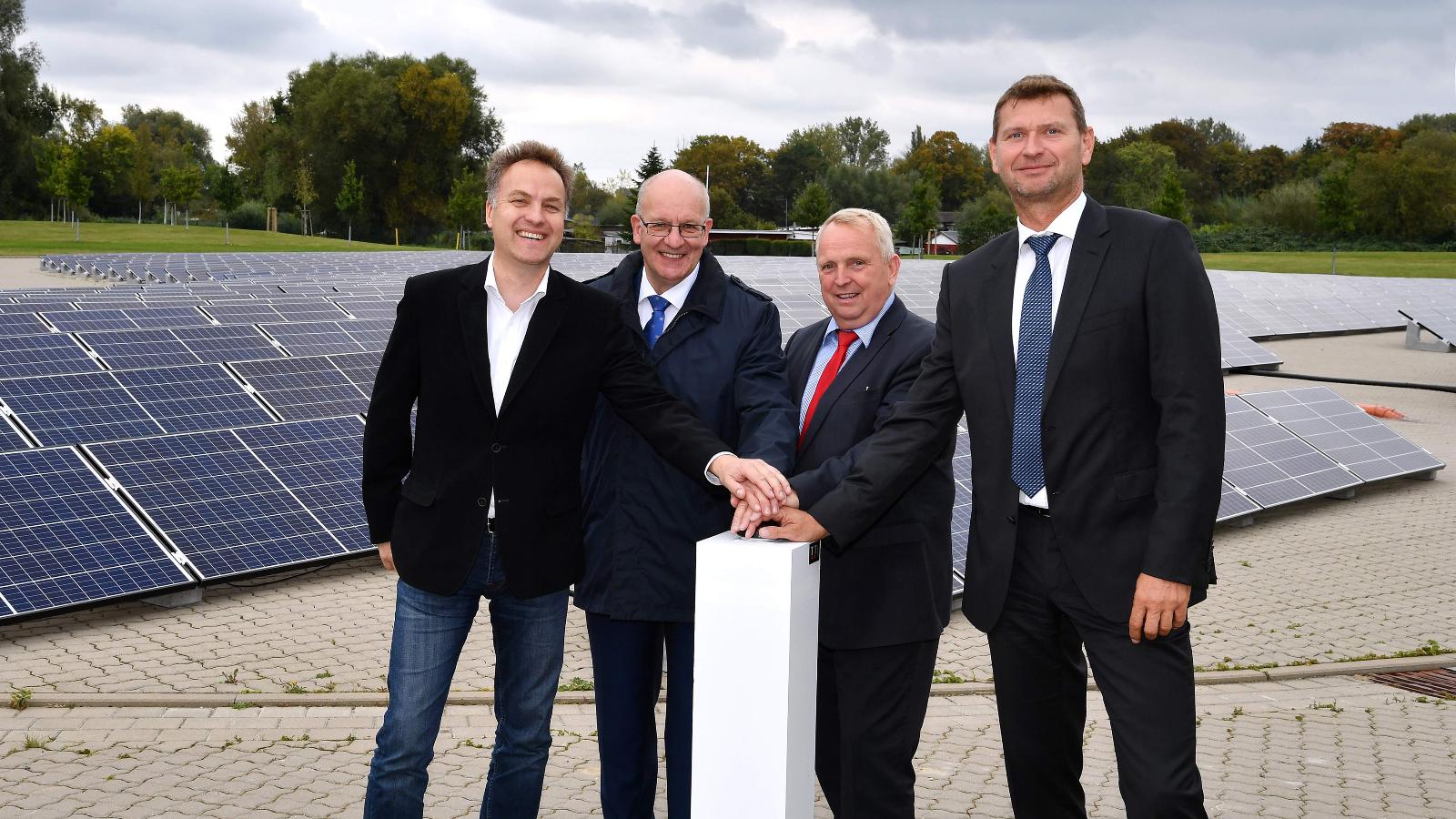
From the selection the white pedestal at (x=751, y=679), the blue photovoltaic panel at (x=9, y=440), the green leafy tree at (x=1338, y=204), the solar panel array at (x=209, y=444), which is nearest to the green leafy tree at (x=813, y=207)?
the green leafy tree at (x=1338, y=204)

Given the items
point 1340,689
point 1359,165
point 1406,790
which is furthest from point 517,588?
point 1359,165

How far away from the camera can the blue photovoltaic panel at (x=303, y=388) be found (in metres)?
10.0

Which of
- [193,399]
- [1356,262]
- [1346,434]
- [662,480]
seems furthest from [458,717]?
[1356,262]

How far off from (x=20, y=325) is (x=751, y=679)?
947 cm

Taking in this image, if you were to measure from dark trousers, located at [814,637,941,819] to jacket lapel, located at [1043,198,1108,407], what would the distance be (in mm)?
1019

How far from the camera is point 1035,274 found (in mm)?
3730

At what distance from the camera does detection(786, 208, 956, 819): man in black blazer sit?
4.02 metres

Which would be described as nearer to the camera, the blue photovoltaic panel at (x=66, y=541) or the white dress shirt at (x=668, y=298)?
the white dress shirt at (x=668, y=298)

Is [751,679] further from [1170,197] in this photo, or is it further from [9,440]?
[1170,197]

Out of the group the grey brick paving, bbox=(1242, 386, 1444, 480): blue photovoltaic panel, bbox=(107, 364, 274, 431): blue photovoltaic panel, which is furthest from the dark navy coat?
bbox=(1242, 386, 1444, 480): blue photovoltaic panel

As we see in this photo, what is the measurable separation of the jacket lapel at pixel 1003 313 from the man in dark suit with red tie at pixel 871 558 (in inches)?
13.2

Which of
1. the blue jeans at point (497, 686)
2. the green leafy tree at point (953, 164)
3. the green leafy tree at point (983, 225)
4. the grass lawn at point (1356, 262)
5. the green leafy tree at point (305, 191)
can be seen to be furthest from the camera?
the green leafy tree at point (953, 164)

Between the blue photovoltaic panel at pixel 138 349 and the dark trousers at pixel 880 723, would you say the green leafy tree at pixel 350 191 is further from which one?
the dark trousers at pixel 880 723

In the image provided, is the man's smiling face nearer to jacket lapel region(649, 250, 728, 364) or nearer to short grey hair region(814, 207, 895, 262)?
jacket lapel region(649, 250, 728, 364)
